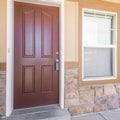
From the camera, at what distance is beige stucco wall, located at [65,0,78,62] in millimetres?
2971

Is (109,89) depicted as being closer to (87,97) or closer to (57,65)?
(87,97)

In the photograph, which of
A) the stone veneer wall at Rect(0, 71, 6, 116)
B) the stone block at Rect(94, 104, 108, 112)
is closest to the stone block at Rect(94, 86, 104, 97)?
the stone block at Rect(94, 104, 108, 112)

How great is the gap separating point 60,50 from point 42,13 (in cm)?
80

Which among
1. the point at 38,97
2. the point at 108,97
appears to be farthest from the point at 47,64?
the point at 108,97

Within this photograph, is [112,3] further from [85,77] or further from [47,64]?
[47,64]

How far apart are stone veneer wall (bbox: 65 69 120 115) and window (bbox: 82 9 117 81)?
0.22m

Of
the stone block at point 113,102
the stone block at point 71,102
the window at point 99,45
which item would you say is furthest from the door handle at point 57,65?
the stone block at point 113,102

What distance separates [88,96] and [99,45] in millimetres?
1098

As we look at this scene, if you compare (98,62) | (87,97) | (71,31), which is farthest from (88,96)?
(71,31)

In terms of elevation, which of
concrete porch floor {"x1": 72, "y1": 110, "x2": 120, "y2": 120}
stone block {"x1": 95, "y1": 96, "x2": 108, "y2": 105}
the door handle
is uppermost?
the door handle

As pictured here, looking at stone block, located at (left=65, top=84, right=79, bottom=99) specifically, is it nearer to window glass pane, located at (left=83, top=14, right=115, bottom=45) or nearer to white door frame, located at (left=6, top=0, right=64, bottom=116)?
white door frame, located at (left=6, top=0, right=64, bottom=116)

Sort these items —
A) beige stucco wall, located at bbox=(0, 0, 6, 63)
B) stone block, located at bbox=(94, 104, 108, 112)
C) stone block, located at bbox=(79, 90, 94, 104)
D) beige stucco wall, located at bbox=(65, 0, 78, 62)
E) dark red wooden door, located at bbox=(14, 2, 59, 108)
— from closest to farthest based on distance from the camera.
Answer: beige stucco wall, located at bbox=(0, 0, 6, 63)
dark red wooden door, located at bbox=(14, 2, 59, 108)
beige stucco wall, located at bbox=(65, 0, 78, 62)
stone block, located at bbox=(79, 90, 94, 104)
stone block, located at bbox=(94, 104, 108, 112)

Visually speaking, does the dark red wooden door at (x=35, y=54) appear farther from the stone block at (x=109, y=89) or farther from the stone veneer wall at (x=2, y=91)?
the stone block at (x=109, y=89)

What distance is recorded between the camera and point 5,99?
262 cm
